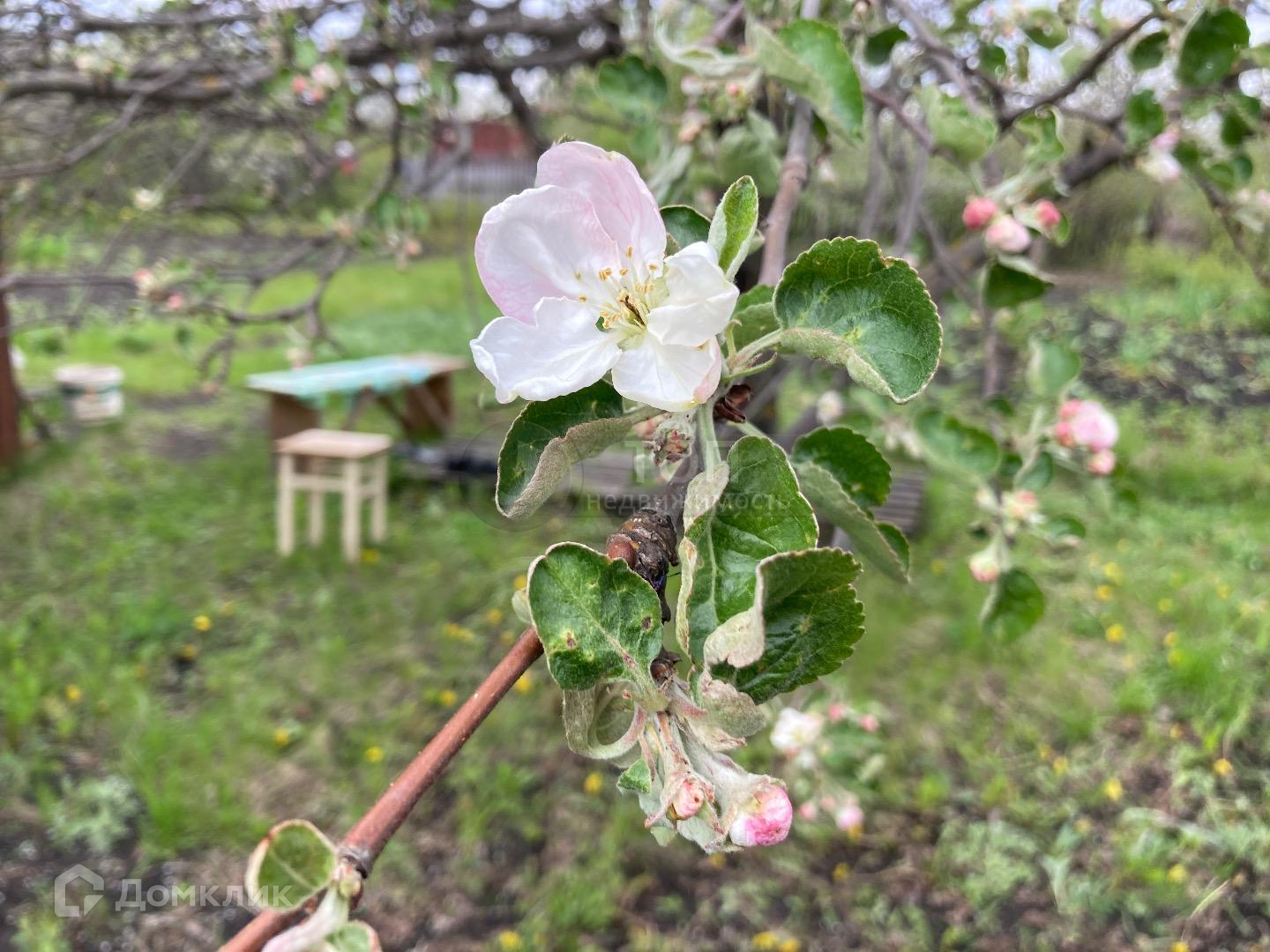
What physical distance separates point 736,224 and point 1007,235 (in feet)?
1.78

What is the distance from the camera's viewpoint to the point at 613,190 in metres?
0.59

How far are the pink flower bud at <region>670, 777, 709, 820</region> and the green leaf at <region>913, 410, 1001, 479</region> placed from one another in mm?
772

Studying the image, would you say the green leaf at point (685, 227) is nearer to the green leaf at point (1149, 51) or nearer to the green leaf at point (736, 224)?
the green leaf at point (736, 224)

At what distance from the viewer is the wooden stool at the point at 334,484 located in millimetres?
3768

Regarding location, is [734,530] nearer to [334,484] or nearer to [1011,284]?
[1011,284]

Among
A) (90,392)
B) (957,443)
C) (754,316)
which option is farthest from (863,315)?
(90,392)

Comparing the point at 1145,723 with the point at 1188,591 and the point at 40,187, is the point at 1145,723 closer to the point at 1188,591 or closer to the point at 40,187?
the point at 1188,591

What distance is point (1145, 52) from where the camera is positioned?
4.20ft

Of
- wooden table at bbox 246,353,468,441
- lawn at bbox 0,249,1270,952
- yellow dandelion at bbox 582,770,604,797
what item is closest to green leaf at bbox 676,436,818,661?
lawn at bbox 0,249,1270,952

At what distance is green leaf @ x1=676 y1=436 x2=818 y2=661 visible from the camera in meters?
0.50

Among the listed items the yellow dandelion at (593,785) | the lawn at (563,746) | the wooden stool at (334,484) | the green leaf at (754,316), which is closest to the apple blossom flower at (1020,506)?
the lawn at (563,746)

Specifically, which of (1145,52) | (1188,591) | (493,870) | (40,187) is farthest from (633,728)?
(1188,591)

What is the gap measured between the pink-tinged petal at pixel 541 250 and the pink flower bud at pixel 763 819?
346 mm

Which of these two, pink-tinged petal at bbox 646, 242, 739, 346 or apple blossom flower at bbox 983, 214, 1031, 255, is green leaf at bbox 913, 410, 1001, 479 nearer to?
apple blossom flower at bbox 983, 214, 1031, 255
